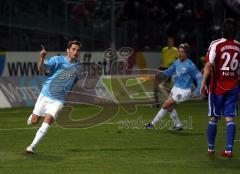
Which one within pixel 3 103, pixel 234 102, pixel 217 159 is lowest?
pixel 3 103

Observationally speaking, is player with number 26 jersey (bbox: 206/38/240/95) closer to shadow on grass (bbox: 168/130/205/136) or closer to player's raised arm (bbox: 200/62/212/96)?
player's raised arm (bbox: 200/62/212/96)

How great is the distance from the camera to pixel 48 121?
43.9 feet

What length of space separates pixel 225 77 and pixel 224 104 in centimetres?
47

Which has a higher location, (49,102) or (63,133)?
(49,102)

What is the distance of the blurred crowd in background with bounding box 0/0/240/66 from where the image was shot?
26359 millimetres

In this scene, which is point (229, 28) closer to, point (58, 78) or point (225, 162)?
point (225, 162)

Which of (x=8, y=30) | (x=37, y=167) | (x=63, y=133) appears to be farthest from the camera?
(x=8, y=30)

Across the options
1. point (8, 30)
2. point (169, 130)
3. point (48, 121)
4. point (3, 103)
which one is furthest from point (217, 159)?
point (8, 30)

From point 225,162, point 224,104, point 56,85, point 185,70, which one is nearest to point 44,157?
point 56,85

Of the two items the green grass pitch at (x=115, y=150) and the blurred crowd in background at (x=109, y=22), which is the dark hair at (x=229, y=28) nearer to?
the green grass pitch at (x=115, y=150)

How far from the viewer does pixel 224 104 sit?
1318 centimetres

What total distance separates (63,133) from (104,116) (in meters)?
5.30

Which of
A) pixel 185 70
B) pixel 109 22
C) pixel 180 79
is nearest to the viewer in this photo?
pixel 185 70

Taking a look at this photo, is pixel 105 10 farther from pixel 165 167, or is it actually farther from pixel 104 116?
pixel 165 167
